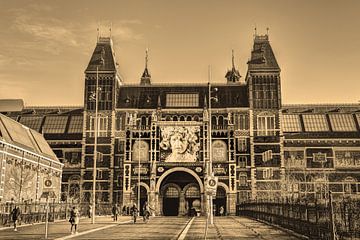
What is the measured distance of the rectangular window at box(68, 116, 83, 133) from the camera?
88.7 metres

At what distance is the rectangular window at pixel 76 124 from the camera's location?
88.7 m

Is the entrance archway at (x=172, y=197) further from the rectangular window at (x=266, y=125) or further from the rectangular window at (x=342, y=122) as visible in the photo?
the rectangular window at (x=342, y=122)

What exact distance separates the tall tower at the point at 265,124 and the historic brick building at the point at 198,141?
A: 17cm

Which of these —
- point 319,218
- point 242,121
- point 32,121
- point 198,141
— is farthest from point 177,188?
point 319,218

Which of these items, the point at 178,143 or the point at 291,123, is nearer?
the point at 178,143

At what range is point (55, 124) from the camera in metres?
90.1

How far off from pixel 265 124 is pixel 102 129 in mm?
28394

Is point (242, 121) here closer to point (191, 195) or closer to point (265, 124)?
point (265, 124)

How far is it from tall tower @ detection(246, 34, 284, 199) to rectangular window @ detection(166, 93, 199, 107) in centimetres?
1028

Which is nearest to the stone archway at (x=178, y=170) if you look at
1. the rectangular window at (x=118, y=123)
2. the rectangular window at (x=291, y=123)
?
the rectangular window at (x=118, y=123)

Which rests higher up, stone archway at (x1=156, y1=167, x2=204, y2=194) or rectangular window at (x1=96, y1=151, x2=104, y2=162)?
rectangular window at (x1=96, y1=151, x2=104, y2=162)

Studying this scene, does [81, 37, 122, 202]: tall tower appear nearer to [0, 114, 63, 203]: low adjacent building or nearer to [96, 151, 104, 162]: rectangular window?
[96, 151, 104, 162]: rectangular window

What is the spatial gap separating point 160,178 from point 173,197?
13.6ft

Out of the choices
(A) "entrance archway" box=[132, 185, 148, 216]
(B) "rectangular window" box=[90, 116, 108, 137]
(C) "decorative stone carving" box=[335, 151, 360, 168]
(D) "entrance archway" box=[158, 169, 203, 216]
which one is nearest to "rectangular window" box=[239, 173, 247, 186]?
(D) "entrance archway" box=[158, 169, 203, 216]
